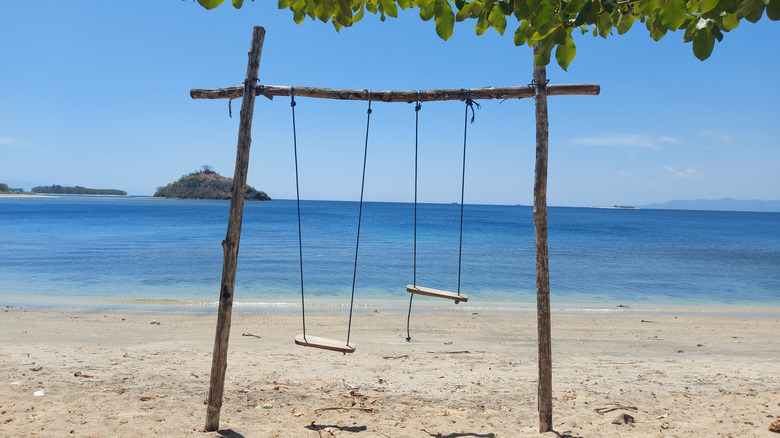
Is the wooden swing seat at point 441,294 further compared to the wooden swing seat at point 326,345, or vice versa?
the wooden swing seat at point 441,294

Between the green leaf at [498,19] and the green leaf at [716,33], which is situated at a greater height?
the green leaf at [498,19]

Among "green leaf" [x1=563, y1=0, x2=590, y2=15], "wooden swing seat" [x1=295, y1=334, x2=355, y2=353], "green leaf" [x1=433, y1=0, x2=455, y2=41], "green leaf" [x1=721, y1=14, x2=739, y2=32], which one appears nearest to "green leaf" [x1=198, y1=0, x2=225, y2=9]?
"green leaf" [x1=433, y1=0, x2=455, y2=41]

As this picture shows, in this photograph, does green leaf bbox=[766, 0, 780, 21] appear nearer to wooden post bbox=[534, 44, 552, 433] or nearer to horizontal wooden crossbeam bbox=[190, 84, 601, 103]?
wooden post bbox=[534, 44, 552, 433]

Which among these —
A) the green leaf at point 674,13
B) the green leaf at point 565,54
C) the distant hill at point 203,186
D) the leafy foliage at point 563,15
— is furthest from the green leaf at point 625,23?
the distant hill at point 203,186

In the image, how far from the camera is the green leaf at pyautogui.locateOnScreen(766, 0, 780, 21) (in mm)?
1632

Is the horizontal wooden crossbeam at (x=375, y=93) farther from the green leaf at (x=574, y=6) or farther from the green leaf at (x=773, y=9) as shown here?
the green leaf at (x=773, y=9)

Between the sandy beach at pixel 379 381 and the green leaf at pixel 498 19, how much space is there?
3.17 metres

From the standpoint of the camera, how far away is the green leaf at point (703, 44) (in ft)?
6.12

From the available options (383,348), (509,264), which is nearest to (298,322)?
(383,348)

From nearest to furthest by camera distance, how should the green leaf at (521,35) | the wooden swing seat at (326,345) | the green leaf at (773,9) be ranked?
the green leaf at (773,9), the green leaf at (521,35), the wooden swing seat at (326,345)

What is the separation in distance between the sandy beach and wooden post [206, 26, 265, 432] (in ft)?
0.93

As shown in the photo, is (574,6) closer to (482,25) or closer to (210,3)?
(482,25)

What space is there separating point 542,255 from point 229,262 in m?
2.61

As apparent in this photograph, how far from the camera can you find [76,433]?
12.3 feet
